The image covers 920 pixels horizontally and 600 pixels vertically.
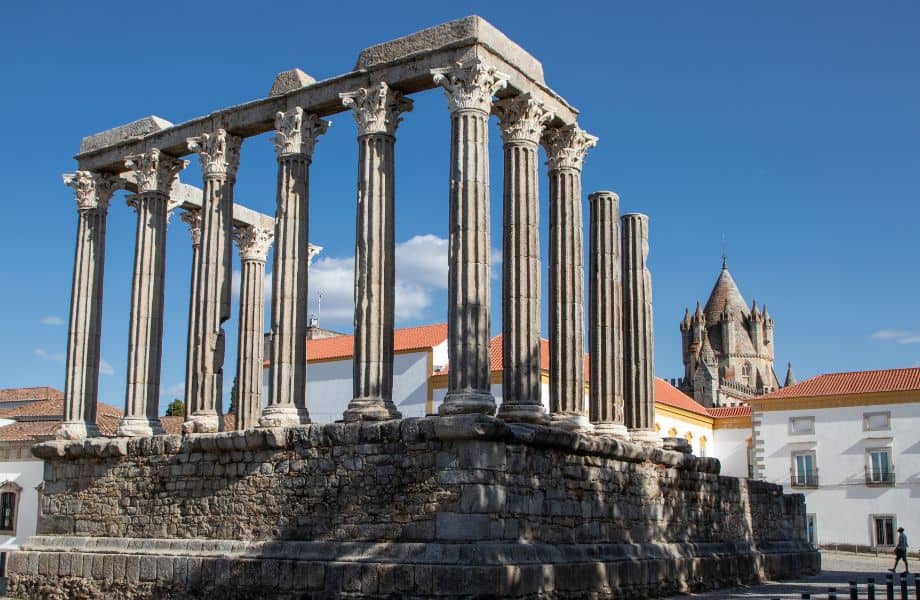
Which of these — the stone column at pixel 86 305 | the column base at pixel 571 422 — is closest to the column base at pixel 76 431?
the stone column at pixel 86 305

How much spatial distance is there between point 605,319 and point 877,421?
25.6m

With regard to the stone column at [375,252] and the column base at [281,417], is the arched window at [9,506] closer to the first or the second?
the column base at [281,417]

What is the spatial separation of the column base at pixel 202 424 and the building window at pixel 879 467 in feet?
98.1

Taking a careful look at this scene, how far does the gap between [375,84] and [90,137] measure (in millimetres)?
7664

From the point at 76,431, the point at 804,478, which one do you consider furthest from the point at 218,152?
the point at 804,478

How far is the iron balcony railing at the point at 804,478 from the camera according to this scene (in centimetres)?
4178

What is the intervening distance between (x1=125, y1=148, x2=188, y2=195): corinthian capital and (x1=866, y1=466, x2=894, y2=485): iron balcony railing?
99.3 feet

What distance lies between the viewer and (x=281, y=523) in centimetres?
1591

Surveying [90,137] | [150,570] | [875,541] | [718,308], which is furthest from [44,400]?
[718,308]

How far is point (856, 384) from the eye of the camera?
4250cm

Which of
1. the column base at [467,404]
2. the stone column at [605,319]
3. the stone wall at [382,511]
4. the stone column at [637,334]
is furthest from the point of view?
the stone column at [637,334]

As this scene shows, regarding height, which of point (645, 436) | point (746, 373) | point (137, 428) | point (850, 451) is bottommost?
point (645, 436)

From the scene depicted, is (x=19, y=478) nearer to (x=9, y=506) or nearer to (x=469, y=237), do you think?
(x=9, y=506)

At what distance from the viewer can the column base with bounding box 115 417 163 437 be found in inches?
759
